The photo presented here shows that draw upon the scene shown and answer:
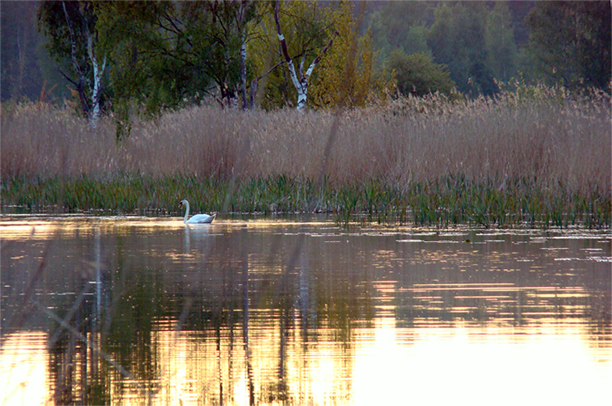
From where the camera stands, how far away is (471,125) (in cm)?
1405

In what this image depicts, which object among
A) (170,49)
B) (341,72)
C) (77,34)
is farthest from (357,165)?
(77,34)

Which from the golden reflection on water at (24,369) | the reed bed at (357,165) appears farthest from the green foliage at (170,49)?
the golden reflection on water at (24,369)

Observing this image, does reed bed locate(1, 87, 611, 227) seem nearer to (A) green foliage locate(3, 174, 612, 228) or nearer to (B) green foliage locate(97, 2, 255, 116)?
(A) green foliage locate(3, 174, 612, 228)

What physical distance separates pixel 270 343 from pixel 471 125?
10.0m

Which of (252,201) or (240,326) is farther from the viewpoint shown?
(252,201)

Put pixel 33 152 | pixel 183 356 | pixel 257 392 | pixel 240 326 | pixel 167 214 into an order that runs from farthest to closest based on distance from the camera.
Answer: pixel 33 152 → pixel 167 214 → pixel 240 326 → pixel 183 356 → pixel 257 392

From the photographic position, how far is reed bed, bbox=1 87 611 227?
469 inches

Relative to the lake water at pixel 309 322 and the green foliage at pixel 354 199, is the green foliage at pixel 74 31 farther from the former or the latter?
the lake water at pixel 309 322

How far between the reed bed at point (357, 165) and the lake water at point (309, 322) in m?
2.99

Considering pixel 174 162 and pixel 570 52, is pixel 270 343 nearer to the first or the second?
pixel 174 162

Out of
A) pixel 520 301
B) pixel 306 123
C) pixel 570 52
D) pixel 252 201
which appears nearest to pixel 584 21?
pixel 570 52

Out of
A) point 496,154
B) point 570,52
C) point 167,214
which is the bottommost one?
point 167,214

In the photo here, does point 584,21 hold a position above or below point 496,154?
above

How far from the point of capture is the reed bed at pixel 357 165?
39.1 ft
